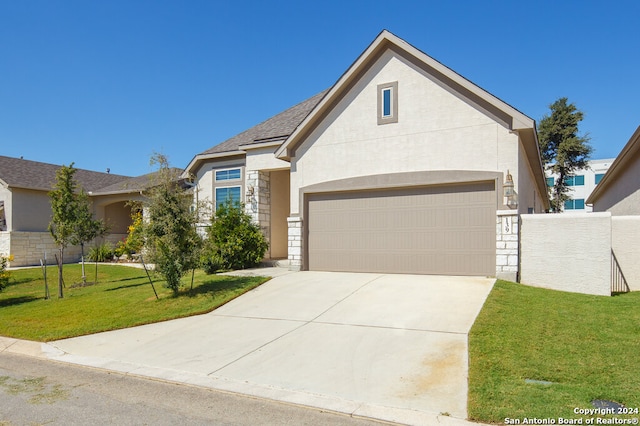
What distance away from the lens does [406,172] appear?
12.2 m

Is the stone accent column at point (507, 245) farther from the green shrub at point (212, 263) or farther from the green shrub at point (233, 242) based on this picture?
the green shrub at point (212, 263)

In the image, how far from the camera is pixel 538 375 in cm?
520

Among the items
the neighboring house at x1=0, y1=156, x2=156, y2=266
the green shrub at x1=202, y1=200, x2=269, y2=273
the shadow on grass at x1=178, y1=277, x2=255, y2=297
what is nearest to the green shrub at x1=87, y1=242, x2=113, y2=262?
the neighboring house at x1=0, y1=156, x2=156, y2=266

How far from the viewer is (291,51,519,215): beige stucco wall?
36.9 ft

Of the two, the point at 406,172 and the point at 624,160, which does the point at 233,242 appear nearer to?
the point at 406,172

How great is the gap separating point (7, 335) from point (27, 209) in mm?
16905

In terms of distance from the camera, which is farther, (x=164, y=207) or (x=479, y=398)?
(x=164, y=207)

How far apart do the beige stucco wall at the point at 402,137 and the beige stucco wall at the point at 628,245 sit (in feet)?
10.1

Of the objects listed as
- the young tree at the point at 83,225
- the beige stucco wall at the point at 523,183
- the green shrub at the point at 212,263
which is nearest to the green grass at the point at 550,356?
the beige stucco wall at the point at 523,183

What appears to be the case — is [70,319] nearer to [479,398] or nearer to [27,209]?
[479,398]

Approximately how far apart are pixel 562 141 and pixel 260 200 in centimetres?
3154

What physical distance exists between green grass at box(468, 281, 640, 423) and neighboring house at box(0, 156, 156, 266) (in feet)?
60.0

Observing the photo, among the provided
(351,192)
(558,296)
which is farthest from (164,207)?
(558,296)

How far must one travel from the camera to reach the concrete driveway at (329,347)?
510 centimetres
